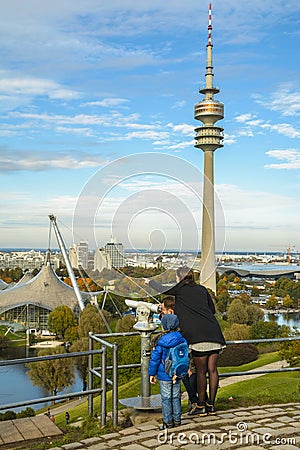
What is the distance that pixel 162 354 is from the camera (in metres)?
6.12

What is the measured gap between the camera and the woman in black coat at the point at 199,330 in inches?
259

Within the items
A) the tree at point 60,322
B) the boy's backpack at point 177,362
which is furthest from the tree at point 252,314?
the boy's backpack at point 177,362

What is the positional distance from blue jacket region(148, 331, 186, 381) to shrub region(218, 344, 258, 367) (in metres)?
42.2

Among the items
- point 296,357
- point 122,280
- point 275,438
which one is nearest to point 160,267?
point 122,280

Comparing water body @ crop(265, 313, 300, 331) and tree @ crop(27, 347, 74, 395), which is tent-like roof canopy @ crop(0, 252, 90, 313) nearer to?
water body @ crop(265, 313, 300, 331)

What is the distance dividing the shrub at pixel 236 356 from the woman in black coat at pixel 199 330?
41527 millimetres

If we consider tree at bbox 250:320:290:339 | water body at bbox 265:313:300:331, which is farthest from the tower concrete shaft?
tree at bbox 250:320:290:339

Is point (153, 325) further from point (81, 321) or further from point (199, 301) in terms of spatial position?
point (81, 321)

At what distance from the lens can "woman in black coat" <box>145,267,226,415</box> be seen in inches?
259

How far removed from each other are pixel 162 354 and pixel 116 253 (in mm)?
3980

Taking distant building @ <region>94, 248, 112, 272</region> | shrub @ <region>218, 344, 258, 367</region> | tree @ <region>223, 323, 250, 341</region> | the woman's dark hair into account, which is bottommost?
shrub @ <region>218, 344, 258, 367</region>

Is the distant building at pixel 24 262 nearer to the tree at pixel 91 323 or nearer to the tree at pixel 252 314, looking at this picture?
the tree at pixel 252 314

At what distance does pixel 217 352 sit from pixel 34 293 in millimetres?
73978

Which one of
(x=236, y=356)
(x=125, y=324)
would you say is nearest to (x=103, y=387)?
(x=125, y=324)
